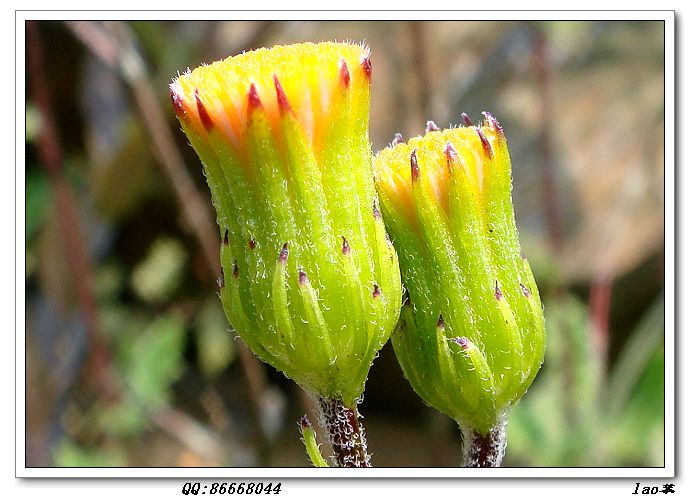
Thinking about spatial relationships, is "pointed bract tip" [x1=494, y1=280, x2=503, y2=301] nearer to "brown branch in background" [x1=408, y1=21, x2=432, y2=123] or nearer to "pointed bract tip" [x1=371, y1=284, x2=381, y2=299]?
"pointed bract tip" [x1=371, y1=284, x2=381, y2=299]

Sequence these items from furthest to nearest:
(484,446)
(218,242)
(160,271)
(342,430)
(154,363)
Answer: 1. (160,271)
2. (218,242)
3. (154,363)
4. (484,446)
5. (342,430)

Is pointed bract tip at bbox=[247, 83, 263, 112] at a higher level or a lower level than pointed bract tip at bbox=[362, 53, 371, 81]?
lower

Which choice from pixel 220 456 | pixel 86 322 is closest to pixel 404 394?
pixel 220 456

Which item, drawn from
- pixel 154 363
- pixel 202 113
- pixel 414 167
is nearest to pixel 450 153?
pixel 414 167

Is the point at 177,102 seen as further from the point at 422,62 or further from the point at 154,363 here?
the point at 154,363

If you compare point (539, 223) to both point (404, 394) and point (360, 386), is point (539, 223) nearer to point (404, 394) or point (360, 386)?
point (404, 394)

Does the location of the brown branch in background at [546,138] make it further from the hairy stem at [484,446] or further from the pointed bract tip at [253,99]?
the pointed bract tip at [253,99]

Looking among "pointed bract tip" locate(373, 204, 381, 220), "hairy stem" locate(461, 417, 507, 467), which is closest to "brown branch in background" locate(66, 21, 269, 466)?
"hairy stem" locate(461, 417, 507, 467)
